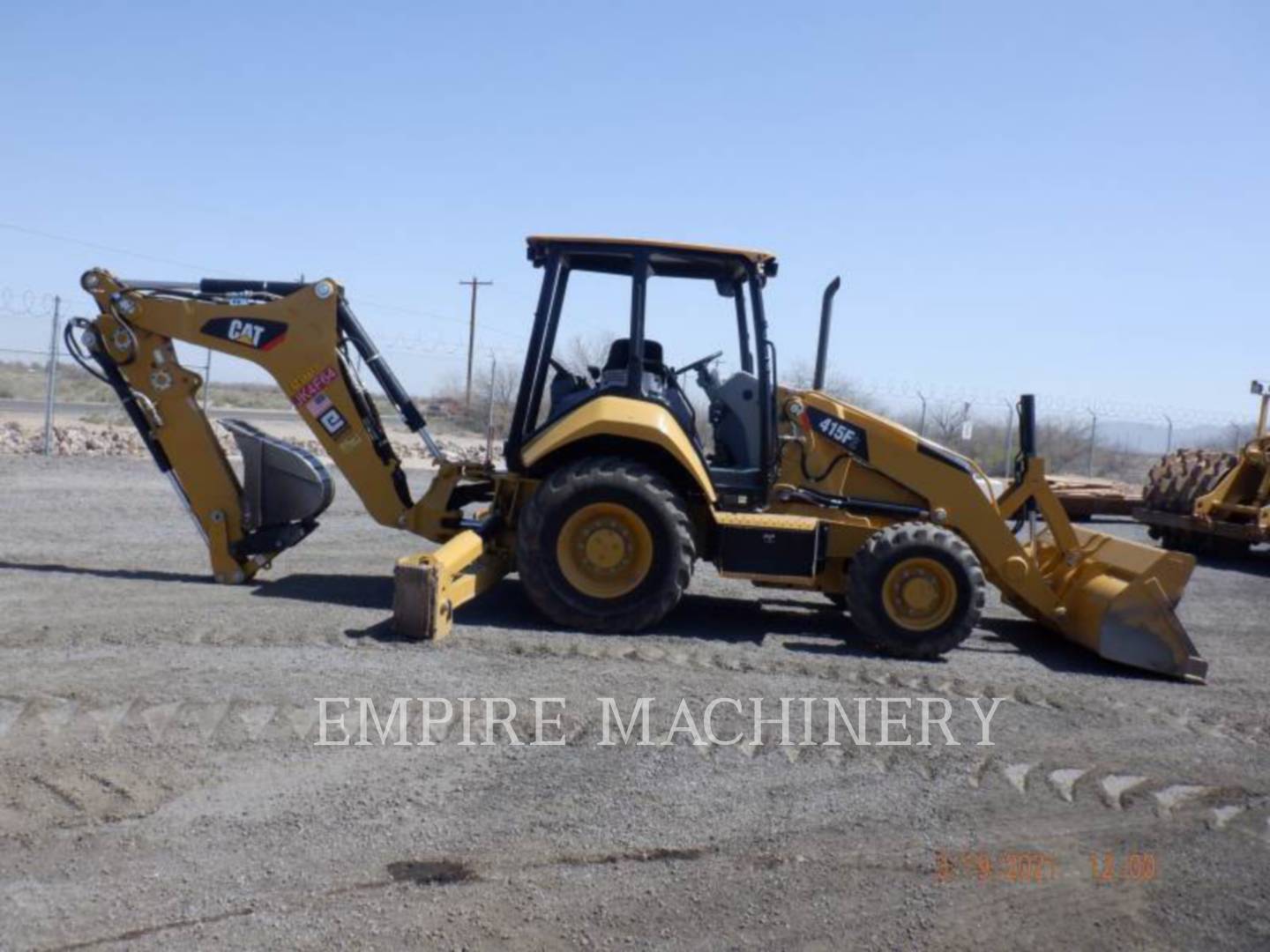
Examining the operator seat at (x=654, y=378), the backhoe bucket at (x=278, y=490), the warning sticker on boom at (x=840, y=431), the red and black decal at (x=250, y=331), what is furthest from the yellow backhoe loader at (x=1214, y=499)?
the red and black decal at (x=250, y=331)

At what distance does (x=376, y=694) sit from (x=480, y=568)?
89.9 inches

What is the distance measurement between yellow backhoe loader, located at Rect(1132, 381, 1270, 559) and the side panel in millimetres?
9750

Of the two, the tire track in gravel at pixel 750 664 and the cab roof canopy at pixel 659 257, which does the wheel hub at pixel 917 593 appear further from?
the cab roof canopy at pixel 659 257

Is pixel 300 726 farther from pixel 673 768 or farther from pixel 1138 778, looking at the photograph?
pixel 1138 778

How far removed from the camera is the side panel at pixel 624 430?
7934mm

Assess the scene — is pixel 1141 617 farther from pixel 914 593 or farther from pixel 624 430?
pixel 624 430

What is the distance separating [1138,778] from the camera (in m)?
5.68

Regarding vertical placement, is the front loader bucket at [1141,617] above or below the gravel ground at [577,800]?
above

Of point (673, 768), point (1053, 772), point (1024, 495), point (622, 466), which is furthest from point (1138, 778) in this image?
point (622, 466)

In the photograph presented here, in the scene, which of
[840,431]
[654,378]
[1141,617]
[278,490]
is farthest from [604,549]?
[1141,617]

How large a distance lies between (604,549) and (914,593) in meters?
2.05

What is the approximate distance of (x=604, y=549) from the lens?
798cm
